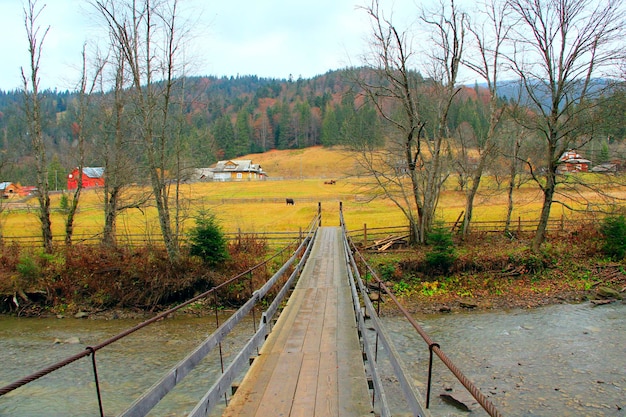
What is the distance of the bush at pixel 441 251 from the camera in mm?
17500

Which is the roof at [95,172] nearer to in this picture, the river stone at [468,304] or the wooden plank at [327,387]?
the river stone at [468,304]

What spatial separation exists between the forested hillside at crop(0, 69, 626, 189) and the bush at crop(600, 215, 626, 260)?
165 inches

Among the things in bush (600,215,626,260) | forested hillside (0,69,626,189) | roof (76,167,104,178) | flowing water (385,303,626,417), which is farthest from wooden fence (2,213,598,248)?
flowing water (385,303,626,417)

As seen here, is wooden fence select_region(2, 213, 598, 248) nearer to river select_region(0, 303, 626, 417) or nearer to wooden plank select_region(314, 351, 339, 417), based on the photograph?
river select_region(0, 303, 626, 417)

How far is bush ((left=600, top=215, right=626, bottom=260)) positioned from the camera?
18703 mm

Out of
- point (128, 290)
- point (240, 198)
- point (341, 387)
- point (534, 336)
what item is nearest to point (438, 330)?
point (534, 336)

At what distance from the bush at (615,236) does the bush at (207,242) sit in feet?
63.5

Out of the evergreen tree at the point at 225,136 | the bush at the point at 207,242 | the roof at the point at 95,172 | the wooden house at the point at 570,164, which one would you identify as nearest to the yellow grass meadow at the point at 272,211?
the bush at the point at 207,242

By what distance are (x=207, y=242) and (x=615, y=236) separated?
66.6ft

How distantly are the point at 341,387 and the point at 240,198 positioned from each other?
44.0 m

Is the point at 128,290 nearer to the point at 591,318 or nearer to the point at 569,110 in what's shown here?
the point at 591,318

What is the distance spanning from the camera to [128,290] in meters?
16.8

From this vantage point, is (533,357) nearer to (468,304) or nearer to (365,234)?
(468,304)

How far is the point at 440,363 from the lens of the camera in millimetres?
10188
